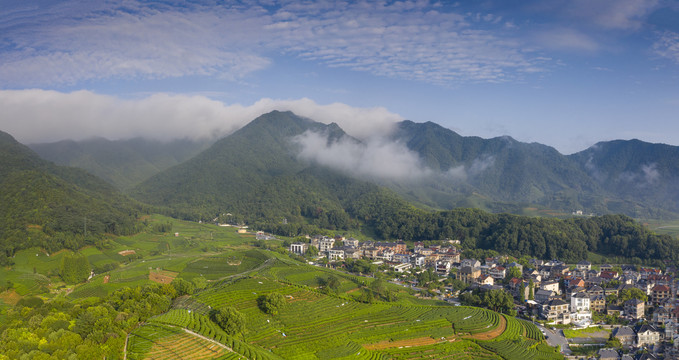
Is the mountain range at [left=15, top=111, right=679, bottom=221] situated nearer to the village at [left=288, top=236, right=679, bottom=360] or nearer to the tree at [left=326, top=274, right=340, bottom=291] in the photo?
the village at [left=288, top=236, right=679, bottom=360]

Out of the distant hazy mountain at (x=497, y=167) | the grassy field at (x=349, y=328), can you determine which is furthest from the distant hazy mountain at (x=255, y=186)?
the grassy field at (x=349, y=328)

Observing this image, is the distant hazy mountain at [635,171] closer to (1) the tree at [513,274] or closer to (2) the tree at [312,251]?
(1) the tree at [513,274]

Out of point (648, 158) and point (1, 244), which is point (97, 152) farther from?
point (648, 158)

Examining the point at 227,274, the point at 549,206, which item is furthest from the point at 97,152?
the point at 549,206

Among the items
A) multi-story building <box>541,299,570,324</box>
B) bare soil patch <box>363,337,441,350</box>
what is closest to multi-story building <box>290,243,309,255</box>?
multi-story building <box>541,299,570,324</box>

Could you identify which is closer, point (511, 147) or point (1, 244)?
point (1, 244)

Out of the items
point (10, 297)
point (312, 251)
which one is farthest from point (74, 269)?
point (312, 251)
